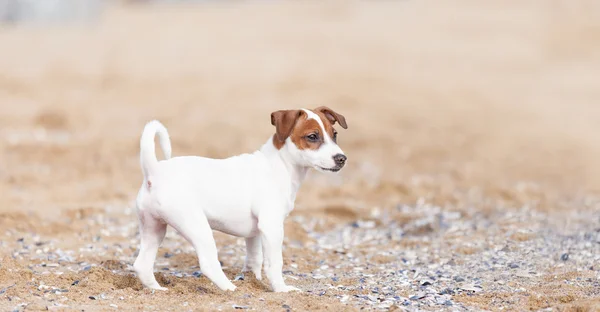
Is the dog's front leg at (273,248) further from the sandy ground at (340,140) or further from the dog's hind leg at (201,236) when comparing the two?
the dog's hind leg at (201,236)

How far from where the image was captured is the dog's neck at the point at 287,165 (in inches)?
226

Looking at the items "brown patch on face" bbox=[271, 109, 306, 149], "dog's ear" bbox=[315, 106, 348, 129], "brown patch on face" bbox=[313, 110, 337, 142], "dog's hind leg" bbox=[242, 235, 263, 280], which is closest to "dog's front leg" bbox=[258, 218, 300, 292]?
"dog's hind leg" bbox=[242, 235, 263, 280]

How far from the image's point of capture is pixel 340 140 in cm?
1350

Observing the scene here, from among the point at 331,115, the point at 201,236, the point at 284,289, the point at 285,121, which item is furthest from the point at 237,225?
the point at 331,115

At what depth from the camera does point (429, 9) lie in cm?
2284

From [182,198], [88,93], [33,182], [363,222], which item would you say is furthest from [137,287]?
[88,93]

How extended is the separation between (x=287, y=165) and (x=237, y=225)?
556 millimetres

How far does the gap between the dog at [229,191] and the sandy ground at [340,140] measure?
276 mm

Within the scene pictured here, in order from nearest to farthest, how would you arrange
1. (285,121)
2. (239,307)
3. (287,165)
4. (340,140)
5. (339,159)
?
(239,307) < (339,159) < (285,121) < (287,165) < (340,140)

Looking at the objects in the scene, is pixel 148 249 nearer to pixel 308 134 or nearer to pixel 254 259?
pixel 254 259

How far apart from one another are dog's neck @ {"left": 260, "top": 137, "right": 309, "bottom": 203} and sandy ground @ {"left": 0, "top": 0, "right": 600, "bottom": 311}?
0.78 metres

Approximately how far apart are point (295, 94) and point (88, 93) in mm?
3755

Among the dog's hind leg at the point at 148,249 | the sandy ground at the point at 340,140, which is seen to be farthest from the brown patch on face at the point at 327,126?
the dog's hind leg at the point at 148,249

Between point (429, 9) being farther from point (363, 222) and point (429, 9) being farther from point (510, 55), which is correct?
point (363, 222)
